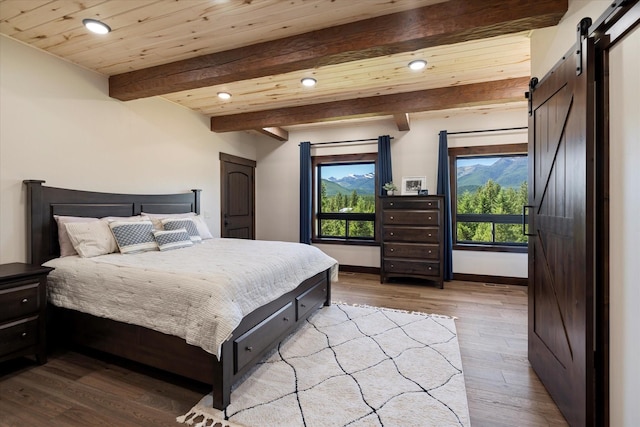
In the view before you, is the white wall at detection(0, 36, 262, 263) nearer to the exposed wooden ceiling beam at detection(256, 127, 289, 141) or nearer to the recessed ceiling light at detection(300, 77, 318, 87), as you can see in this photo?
the exposed wooden ceiling beam at detection(256, 127, 289, 141)

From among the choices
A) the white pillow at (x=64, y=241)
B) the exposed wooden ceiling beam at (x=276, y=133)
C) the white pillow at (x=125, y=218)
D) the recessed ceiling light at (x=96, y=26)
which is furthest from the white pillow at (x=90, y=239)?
the exposed wooden ceiling beam at (x=276, y=133)

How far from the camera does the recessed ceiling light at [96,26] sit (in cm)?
219

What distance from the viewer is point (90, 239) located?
263 cm

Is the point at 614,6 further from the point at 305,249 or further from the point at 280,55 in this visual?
the point at 305,249

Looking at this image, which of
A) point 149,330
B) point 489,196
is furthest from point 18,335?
point 489,196

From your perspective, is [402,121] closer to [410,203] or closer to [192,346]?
[410,203]

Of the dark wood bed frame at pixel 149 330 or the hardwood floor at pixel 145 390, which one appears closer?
the hardwood floor at pixel 145 390

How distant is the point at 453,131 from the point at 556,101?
121 inches

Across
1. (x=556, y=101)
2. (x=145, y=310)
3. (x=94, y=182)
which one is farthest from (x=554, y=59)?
(x=94, y=182)

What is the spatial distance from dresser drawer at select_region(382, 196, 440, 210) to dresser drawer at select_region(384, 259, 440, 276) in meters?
0.83

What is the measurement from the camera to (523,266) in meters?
4.39

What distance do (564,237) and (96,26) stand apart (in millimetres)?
3573

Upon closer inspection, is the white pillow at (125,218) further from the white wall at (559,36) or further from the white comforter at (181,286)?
the white wall at (559,36)

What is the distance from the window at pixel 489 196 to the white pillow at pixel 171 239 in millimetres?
4043
